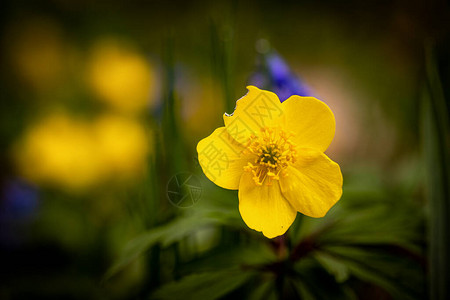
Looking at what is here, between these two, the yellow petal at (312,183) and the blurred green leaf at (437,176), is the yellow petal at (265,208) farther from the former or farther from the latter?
the blurred green leaf at (437,176)

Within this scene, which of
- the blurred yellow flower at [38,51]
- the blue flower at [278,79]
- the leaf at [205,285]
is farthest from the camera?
the blurred yellow flower at [38,51]

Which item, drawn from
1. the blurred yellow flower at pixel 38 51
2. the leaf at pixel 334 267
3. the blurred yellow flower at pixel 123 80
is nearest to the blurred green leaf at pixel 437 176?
the leaf at pixel 334 267

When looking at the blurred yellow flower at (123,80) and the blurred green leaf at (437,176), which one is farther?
the blurred yellow flower at (123,80)

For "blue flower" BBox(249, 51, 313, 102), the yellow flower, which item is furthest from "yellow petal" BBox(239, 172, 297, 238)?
"blue flower" BBox(249, 51, 313, 102)

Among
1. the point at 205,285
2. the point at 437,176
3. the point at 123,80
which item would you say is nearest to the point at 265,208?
the point at 205,285

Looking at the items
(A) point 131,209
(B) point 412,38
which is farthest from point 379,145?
(A) point 131,209

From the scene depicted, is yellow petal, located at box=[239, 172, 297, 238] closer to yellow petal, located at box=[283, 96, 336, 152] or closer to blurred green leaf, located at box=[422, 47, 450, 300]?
yellow petal, located at box=[283, 96, 336, 152]
